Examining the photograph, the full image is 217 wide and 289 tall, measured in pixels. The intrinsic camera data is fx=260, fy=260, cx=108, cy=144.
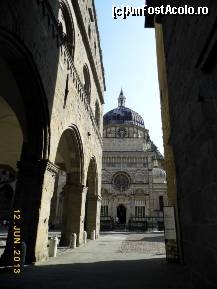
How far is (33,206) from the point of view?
7.37m

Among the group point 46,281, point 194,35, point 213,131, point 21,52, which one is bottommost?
point 46,281

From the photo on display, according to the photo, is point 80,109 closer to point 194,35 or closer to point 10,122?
point 10,122

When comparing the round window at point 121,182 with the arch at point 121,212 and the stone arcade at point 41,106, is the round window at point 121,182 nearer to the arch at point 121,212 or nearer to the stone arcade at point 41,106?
the arch at point 121,212

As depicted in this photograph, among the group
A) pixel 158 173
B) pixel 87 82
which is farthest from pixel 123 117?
pixel 87 82

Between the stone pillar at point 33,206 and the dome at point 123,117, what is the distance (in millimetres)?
46975

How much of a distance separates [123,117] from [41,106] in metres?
48.9

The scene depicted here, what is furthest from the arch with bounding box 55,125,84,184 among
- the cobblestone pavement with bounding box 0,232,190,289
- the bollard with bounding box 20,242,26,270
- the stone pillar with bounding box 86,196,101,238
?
the bollard with bounding box 20,242,26,270

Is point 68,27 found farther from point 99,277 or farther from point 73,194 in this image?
point 99,277

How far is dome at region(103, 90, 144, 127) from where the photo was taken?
181ft

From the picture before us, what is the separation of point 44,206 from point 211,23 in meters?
6.38

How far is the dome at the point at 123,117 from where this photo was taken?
5509 cm

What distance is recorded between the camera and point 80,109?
1220 cm

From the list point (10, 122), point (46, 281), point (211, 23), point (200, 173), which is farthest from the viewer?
point (10, 122)

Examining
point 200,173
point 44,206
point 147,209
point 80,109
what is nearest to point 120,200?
point 147,209
